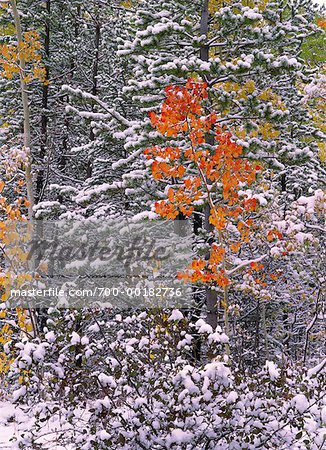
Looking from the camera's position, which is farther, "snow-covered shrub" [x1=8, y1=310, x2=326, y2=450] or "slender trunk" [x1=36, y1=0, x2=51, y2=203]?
"slender trunk" [x1=36, y1=0, x2=51, y2=203]

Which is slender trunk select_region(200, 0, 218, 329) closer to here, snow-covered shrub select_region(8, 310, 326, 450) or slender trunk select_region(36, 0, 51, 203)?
snow-covered shrub select_region(8, 310, 326, 450)

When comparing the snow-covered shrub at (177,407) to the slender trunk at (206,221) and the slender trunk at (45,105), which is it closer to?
the slender trunk at (206,221)

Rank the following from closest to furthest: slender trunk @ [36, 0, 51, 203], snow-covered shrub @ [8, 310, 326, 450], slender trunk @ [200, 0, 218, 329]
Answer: snow-covered shrub @ [8, 310, 326, 450], slender trunk @ [200, 0, 218, 329], slender trunk @ [36, 0, 51, 203]

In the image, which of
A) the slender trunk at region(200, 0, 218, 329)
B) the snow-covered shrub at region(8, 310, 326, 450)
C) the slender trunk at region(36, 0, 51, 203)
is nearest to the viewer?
the snow-covered shrub at region(8, 310, 326, 450)

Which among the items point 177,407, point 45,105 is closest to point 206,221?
point 177,407

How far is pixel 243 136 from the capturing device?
8.47 meters

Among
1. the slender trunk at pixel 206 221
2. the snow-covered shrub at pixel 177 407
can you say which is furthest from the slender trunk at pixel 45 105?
the snow-covered shrub at pixel 177 407

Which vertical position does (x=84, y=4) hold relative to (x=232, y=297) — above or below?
above

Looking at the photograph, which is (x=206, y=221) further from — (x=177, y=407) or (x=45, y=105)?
(x=45, y=105)

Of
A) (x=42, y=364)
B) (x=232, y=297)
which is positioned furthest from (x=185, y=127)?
(x=232, y=297)

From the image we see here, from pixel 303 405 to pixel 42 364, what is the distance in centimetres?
237

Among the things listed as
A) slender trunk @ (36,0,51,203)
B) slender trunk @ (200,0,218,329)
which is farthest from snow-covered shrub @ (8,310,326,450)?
slender trunk @ (36,0,51,203)

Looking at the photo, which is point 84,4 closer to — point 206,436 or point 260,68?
point 260,68

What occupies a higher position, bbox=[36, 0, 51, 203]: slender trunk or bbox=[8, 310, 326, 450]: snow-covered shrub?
bbox=[36, 0, 51, 203]: slender trunk
